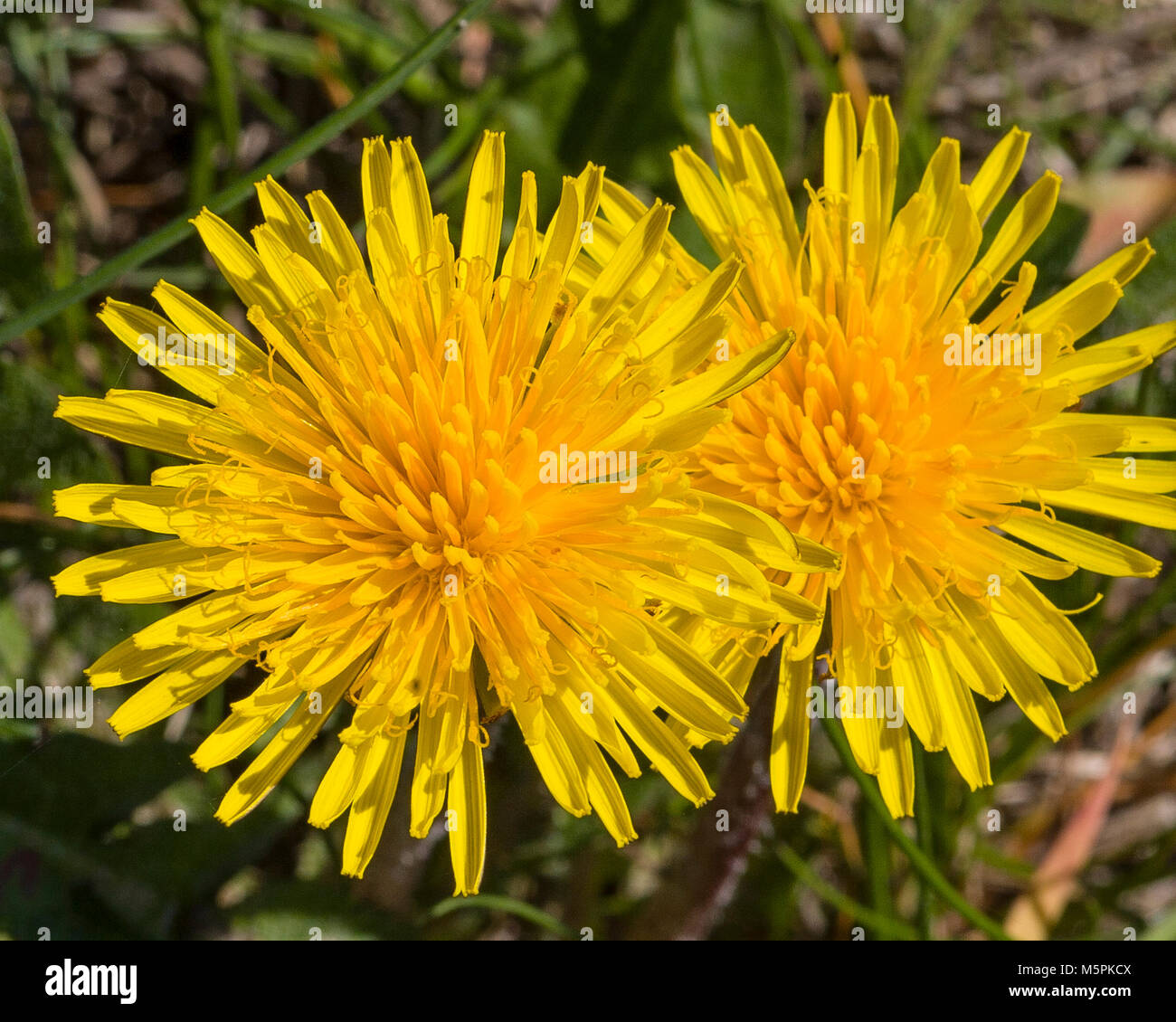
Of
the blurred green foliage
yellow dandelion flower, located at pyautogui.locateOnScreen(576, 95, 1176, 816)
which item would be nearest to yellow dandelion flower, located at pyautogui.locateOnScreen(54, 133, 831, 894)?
yellow dandelion flower, located at pyautogui.locateOnScreen(576, 95, 1176, 816)

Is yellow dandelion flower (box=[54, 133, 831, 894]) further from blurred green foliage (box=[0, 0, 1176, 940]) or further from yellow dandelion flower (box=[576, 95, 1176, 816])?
blurred green foliage (box=[0, 0, 1176, 940])

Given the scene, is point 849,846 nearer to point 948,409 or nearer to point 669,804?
point 669,804

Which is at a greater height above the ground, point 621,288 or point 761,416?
point 621,288

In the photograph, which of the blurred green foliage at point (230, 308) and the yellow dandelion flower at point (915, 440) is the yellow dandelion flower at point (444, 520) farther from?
the blurred green foliage at point (230, 308)

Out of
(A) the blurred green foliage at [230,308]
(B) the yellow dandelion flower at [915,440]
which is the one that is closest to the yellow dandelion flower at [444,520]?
(B) the yellow dandelion flower at [915,440]

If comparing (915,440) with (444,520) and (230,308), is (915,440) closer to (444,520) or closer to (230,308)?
(444,520)
